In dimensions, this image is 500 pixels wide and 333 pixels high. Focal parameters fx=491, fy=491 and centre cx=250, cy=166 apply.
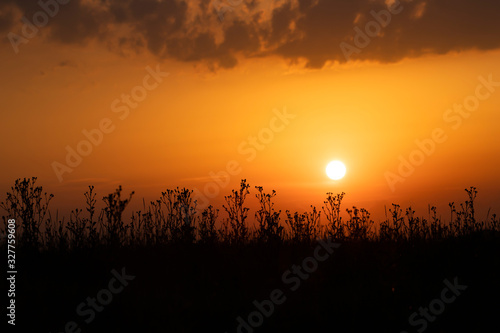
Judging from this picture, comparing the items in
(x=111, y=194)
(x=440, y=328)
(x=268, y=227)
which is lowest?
(x=440, y=328)

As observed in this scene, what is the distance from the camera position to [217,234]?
37.3 feet

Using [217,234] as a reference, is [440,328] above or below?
below

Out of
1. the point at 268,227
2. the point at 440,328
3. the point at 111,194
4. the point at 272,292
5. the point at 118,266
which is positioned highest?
the point at 111,194

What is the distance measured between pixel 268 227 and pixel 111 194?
11.4 feet

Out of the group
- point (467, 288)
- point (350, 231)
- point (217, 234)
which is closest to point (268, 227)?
point (217, 234)

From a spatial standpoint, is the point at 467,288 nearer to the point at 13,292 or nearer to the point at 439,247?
the point at 439,247

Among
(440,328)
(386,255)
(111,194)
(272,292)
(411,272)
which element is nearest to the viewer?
(440,328)

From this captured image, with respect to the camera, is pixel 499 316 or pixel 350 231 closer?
pixel 499 316

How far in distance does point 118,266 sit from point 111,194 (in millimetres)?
2076

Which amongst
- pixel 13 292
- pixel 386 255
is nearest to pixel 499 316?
pixel 386 255

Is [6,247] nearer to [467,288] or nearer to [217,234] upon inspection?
[217,234]

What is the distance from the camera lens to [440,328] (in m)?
6.37

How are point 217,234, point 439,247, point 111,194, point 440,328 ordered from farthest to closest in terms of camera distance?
point 217,234, point 111,194, point 439,247, point 440,328

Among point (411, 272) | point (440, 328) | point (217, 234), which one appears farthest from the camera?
point (217, 234)
